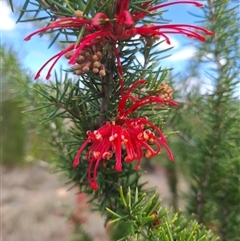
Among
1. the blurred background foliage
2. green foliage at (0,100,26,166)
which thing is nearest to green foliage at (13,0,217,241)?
the blurred background foliage

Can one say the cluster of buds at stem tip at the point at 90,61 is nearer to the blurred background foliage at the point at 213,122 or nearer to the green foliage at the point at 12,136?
the blurred background foliage at the point at 213,122

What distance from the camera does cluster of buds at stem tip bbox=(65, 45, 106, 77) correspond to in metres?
0.26

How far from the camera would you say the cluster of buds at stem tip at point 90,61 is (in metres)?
0.26

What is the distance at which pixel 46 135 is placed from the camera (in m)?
0.46

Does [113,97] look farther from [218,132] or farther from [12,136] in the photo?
[12,136]

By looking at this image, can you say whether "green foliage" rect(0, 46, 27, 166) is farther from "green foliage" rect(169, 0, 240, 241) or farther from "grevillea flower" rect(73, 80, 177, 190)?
"grevillea flower" rect(73, 80, 177, 190)

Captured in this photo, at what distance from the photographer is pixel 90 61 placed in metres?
0.27

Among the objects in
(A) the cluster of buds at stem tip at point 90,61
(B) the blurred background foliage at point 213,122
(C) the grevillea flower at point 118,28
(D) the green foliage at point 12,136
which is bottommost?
(D) the green foliage at point 12,136

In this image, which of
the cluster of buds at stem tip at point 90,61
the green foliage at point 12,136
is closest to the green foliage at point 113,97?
the cluster of buds at stem tip at point 90,61

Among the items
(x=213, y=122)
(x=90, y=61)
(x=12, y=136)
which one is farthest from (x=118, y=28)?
(x=12, y=136)

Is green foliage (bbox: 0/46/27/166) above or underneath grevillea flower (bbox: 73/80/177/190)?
underneath

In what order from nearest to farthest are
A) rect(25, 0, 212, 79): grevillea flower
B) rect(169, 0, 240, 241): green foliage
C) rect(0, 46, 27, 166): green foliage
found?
rect(25, 0, 212, 79): grevillea flower
rect(169, 0, 240, 241): green foliage
rect(0, 46, 27, 166): green foliage

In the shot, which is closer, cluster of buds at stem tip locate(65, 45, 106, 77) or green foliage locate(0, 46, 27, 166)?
cluster of buds at stem tip locate(65, 45, 106, 77)

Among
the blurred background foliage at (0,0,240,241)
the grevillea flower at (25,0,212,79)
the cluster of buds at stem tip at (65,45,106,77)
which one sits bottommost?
the blurred background foliage at (0,0,240,241)
